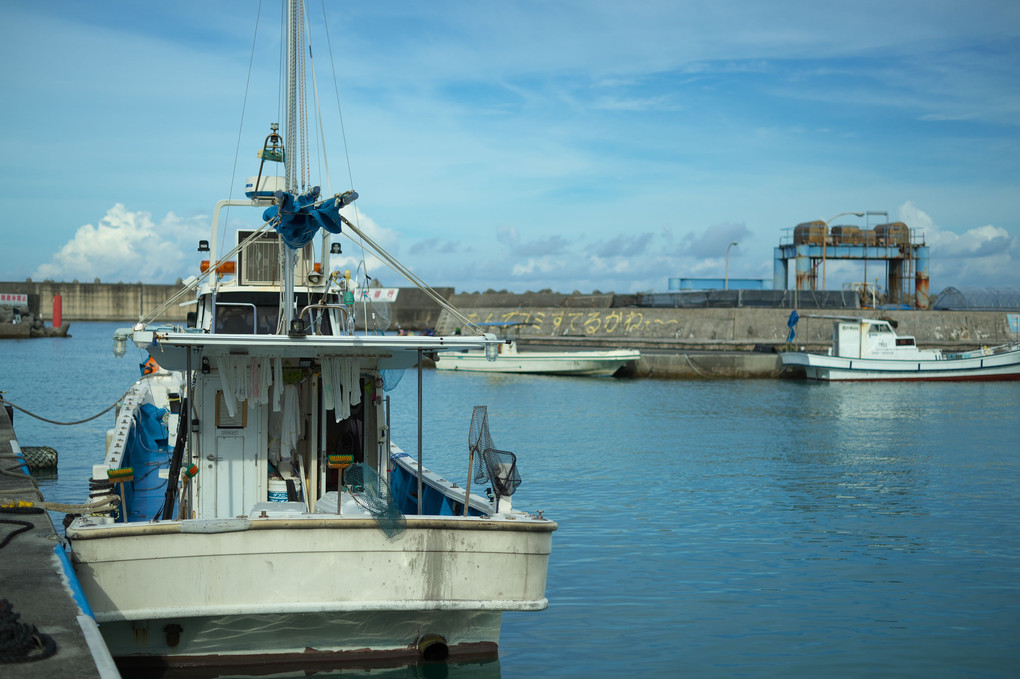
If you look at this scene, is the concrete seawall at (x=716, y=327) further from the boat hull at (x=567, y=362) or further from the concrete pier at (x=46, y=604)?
the concrete pier at (x=46, y=604)

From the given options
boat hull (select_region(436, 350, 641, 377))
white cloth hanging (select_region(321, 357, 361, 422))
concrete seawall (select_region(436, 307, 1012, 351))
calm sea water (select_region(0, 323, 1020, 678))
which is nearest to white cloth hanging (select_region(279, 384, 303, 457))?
white cloth hanging (select_region(321, 357, 361, 422))

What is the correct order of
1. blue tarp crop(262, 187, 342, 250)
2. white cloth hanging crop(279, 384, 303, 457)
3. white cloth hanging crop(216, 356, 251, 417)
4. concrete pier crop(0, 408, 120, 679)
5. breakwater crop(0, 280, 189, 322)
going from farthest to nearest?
1. breakwater crop(0, 280, 189, 322)
2. white cloth hanging crop(279, 384, 303, 457)
3. white cloth hanging crop(216, 356, 251, 417)
4. blue tarp crop(262, 187, 342, 250)
5. concrete pier crop(0, 408, 120, 679)

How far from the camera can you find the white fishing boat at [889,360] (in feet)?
154

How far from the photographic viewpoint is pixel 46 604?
7.09 meters

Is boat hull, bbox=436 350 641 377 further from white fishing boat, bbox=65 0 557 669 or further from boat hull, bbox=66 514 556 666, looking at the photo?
boat hull, bbox=66 514 556 666

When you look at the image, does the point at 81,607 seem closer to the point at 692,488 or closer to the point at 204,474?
the point at 204,474

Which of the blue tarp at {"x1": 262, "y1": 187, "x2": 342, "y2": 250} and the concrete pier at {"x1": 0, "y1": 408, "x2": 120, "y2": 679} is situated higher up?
the blue tarp at {"x1": 262, "y1": 187, "x2": 342, "y2": 250}

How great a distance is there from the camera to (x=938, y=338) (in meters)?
56.9

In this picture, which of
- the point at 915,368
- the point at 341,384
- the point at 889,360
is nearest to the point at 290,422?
the point at 341,384

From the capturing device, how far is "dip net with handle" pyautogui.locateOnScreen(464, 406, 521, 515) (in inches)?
353

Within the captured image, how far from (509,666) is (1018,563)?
29.1 feet

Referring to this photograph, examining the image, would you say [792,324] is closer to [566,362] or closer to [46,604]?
[566,362]

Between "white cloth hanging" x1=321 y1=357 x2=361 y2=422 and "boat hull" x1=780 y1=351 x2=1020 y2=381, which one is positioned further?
"boat hull" x1=780 y1=351 x2=1020 y2=381

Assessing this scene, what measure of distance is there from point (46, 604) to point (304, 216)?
400 cm
